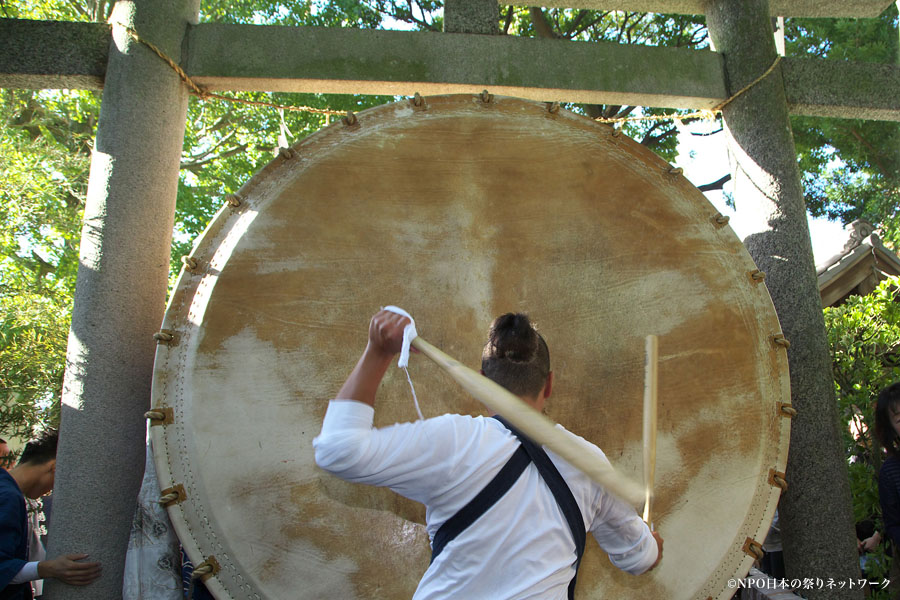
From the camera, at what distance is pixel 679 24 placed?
952cm

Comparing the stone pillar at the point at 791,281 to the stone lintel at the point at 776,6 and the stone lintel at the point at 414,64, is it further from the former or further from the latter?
the stone lintel at the point at 414,64

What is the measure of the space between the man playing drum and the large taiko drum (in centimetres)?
72

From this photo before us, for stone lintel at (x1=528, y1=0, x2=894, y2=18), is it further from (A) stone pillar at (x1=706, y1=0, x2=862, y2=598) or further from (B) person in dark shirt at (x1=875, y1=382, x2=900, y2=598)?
(B) person in dark shirt at (x1=875, y1=382, x2=900, y2=598)

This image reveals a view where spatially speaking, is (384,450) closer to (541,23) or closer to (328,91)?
(328,91)

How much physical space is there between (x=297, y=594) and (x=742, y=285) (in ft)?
5.64

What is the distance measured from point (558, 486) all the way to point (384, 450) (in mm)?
362

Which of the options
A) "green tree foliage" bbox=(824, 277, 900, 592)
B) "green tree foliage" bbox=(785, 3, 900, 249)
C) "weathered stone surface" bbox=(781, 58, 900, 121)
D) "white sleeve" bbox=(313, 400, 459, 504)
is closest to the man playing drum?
"white sleeve" bbox=(313, 400, 459, 504)

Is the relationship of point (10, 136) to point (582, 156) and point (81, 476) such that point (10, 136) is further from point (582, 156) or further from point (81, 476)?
point (582, 156)

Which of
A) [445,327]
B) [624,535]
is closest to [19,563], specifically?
[445,327]

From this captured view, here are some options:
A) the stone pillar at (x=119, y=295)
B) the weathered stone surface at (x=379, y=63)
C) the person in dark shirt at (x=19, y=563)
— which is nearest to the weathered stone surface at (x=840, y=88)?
the weathered stone surface at (x=379, y=63)

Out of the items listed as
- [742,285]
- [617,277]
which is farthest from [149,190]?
[742,285]

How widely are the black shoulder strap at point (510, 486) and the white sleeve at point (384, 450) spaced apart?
76mm

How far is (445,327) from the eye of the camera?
205cm

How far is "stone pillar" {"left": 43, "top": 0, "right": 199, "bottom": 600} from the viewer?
224 cm
